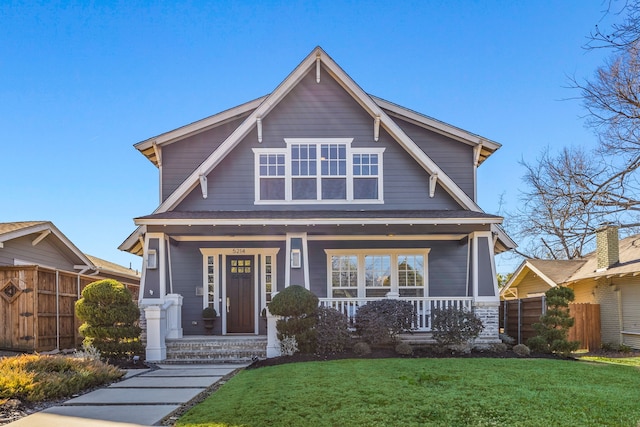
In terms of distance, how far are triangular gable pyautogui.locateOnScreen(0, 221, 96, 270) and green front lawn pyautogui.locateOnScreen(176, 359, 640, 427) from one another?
373 inches

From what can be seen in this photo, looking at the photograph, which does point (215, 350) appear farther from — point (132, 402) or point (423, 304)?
point (132, 402)

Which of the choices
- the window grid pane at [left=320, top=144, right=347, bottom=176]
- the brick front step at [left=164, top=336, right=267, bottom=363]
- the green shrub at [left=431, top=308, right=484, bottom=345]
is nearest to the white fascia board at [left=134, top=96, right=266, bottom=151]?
the window grid pane at [left=320, top=144, right=347, bottom=176]

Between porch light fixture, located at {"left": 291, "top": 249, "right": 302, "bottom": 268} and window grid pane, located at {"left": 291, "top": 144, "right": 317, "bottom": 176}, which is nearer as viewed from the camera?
porch light fixture, located at {"left": 291, "top": 249, "right": 302, "bottom": 268}

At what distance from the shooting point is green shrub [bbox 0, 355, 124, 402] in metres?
7.77

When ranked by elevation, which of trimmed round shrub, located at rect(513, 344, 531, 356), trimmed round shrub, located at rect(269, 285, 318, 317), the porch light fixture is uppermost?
the porch light fixture

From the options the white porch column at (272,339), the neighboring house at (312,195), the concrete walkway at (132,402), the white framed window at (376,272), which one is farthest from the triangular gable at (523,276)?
the concrete walkway at (132,402)

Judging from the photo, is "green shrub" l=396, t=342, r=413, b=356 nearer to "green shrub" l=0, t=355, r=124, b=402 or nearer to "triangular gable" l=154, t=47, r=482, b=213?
"triangular gable" l=154, t=47, r=482, b=213

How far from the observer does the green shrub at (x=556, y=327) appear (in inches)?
512

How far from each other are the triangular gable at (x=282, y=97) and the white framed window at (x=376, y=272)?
2.12 metres

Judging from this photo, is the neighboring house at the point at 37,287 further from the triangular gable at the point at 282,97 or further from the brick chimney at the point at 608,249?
the brick chimney at the point at 608,249

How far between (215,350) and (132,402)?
5242 millimetres

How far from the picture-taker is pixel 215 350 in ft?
43.1

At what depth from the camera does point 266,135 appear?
1538 centimetres

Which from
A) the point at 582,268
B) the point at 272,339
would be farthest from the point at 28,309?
the point at 582,268
